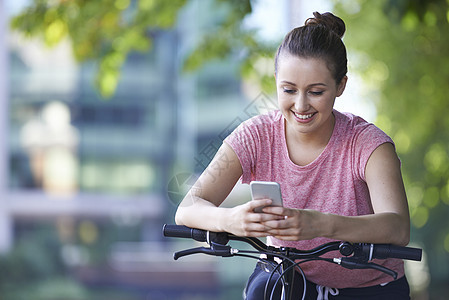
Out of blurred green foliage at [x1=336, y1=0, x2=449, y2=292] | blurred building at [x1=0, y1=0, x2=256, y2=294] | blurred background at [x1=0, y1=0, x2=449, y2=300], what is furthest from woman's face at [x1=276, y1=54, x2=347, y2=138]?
blurred building at [x1=0, y1=0, x2=256, y2=294]

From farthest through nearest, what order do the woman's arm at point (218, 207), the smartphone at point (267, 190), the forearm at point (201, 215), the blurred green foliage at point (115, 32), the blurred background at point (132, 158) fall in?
the blurred background at point (132, 158) → the blurred green foliage at point (115, 32) → the forearm at point (201, 215) → the woman's arm at point (218, 207) → the smartphone at point (267, 190)

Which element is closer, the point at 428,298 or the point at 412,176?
the point at 412,176

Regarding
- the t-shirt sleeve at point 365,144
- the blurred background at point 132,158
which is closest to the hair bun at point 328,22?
the t-shirt sleeve at point 365,144

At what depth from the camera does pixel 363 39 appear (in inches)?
331

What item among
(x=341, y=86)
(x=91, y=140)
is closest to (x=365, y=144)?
(x=341, y=86)

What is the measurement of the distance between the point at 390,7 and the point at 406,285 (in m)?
2.52

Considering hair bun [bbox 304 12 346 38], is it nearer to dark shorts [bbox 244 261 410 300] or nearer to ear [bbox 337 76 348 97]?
→ ear [bbox 337 76 348 97]

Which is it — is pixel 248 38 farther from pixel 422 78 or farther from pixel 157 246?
pixel 157 246

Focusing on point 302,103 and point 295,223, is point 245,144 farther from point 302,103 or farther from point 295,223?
point 295,223

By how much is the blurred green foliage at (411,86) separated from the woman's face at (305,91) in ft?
18.3

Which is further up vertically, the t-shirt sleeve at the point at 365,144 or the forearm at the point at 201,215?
the t-shirt sleeve at the point at 365,144

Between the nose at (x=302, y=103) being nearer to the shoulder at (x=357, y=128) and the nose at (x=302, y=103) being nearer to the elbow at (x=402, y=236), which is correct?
the shoulder at (x=357, y=128)

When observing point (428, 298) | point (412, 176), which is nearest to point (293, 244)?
point (412, 176)

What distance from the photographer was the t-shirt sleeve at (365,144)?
1747 millimetres
